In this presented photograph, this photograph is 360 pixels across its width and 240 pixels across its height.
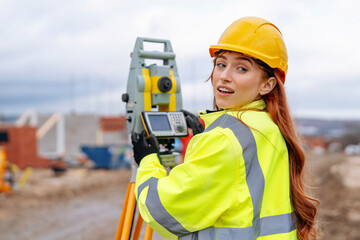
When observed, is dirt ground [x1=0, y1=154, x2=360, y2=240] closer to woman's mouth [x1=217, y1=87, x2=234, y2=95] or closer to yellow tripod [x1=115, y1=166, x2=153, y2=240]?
yellow tripod [x1=115, y1=166, x2=153, y2=240]

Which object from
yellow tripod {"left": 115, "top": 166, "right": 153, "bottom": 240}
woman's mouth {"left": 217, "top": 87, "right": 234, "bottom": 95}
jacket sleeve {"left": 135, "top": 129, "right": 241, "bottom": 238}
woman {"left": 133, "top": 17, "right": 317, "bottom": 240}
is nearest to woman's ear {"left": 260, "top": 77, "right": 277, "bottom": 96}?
woman {"left": 133, "top": 17, "right": 317, "bottom": 240}

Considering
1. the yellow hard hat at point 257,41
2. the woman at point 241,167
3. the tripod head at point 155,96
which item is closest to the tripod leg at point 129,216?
the tripod head at point 155,96

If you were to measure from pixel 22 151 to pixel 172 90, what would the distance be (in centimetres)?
974

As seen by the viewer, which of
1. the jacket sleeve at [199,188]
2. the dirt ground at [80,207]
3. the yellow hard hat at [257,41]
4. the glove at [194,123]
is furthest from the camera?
the dirt ground at [80,207]

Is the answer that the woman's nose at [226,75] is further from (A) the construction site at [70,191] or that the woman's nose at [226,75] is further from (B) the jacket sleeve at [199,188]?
(A) the construction site at [70,191]

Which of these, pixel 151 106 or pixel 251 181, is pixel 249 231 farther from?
pixel 151 106

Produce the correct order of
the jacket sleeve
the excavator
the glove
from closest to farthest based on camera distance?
1. the jacket sleeve
2. the glove
3. the excavator

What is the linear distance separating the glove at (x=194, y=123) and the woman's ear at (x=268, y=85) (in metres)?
0.71

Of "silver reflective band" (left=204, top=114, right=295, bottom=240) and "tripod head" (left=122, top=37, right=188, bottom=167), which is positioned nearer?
"silver reflective band" (left=204, top=114, right=295, bottom=240)

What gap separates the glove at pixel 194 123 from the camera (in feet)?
6.62

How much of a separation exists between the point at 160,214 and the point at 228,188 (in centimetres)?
26

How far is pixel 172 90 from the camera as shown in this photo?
2.24m

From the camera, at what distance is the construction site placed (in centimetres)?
517

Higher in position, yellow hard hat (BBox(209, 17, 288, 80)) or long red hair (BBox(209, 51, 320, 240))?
yellow hard hat (BBox(209, 17, 288, 80))
